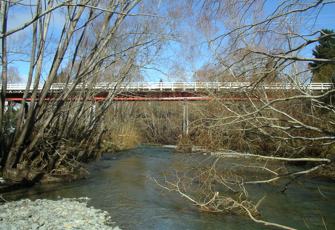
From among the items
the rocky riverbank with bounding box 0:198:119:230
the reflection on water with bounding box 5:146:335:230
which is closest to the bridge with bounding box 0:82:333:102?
the reflection on water with bounding box 5:146:335:230

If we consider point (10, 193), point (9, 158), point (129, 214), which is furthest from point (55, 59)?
point (129, 214)

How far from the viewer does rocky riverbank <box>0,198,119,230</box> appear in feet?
27.8

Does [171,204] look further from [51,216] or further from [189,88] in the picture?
[189,88]

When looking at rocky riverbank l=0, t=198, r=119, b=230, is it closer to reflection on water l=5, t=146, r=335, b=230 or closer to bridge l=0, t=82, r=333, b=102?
reflection on water l=5, t=146, r=335, b=230

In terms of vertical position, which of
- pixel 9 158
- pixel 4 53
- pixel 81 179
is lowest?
pixel 81 179

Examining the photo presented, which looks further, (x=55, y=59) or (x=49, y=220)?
(x=55, y=59)

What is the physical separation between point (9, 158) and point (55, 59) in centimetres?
358

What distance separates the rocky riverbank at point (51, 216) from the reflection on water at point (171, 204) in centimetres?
49

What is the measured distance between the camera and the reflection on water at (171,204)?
9.59 m

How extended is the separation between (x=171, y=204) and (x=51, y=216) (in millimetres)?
3445

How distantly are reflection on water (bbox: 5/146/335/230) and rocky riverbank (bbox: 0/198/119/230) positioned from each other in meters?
0.49

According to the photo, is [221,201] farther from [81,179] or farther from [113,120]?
[113,120]

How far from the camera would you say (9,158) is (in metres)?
13.7

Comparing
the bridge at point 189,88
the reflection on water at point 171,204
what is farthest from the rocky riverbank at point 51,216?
the bridge at point 189,88
